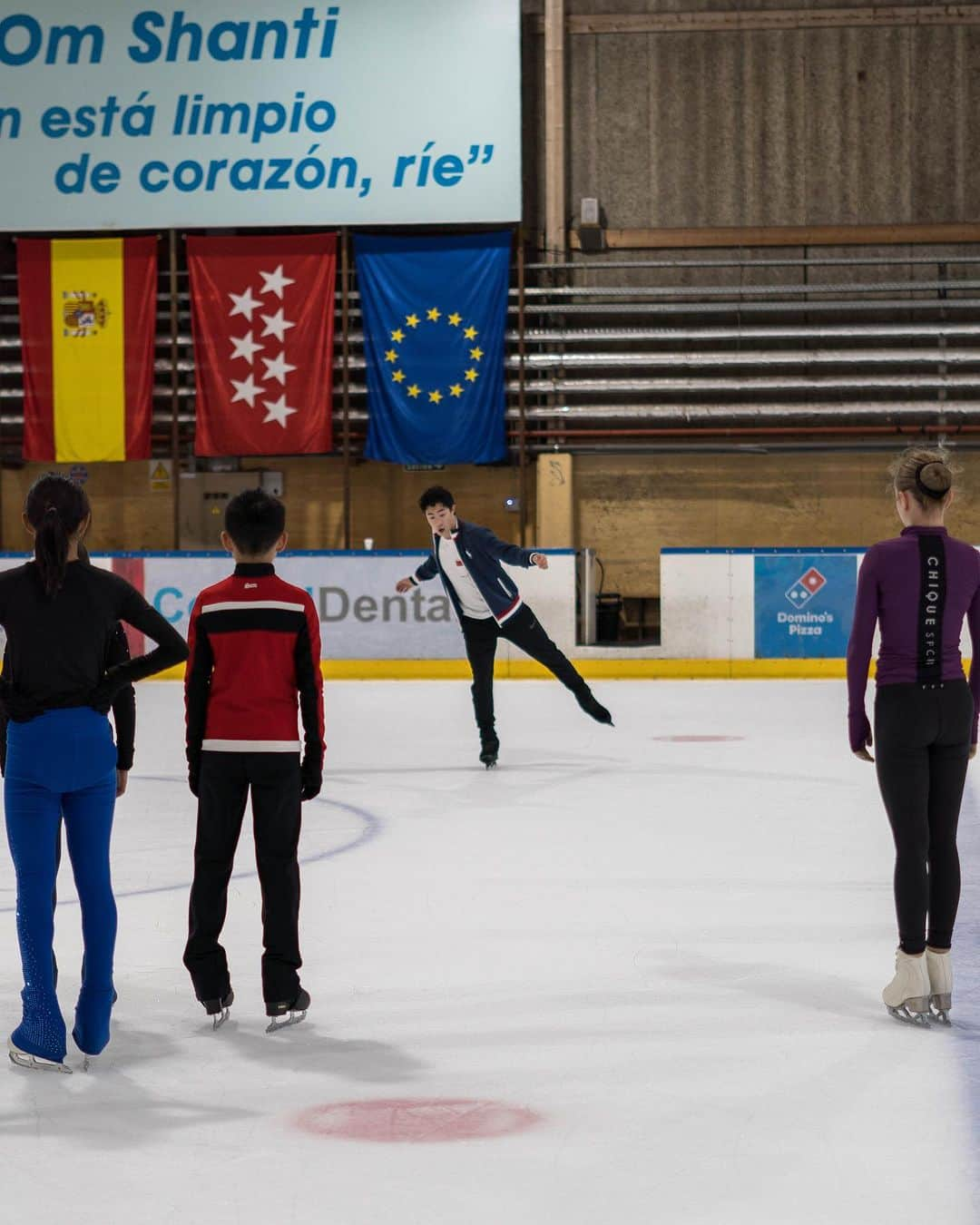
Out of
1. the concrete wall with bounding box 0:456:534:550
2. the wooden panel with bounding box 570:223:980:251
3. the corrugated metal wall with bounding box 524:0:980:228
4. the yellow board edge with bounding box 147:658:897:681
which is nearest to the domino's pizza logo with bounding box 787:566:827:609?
the yellow board edge with bounding box 147:658:897:681

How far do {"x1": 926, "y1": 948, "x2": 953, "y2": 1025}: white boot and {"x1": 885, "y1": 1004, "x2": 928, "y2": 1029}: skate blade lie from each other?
0.04m

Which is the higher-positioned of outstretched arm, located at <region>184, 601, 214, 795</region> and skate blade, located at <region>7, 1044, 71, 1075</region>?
outstretched arm, located at <region>184, 601, 214, 795</region>

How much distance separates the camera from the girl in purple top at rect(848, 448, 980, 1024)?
4.45m

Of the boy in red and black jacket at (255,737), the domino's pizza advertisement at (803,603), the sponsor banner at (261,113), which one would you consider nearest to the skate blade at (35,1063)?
the boy in red and black jacket at (255,737)

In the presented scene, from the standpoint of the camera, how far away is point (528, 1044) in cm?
429

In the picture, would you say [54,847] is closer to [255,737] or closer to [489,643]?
[255,737]

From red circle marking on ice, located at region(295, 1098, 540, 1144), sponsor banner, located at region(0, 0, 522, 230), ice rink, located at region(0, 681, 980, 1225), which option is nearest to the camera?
ice rink, located at region(0, 681, 980, 1225)

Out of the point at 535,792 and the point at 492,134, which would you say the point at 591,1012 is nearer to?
the point at 535,792

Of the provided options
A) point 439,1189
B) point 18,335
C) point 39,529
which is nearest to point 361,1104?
point 439,1189

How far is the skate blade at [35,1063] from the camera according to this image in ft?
13.3

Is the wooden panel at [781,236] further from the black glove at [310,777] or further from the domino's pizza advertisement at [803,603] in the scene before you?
the black glove at [310,777]

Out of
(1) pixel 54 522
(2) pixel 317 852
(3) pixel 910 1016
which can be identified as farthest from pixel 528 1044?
(2) pixel 317 852

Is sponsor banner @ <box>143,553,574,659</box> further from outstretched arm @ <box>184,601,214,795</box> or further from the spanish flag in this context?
outstretched arm @ <box>184,601,214,795</box>

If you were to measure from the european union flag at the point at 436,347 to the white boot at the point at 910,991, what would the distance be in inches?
681
